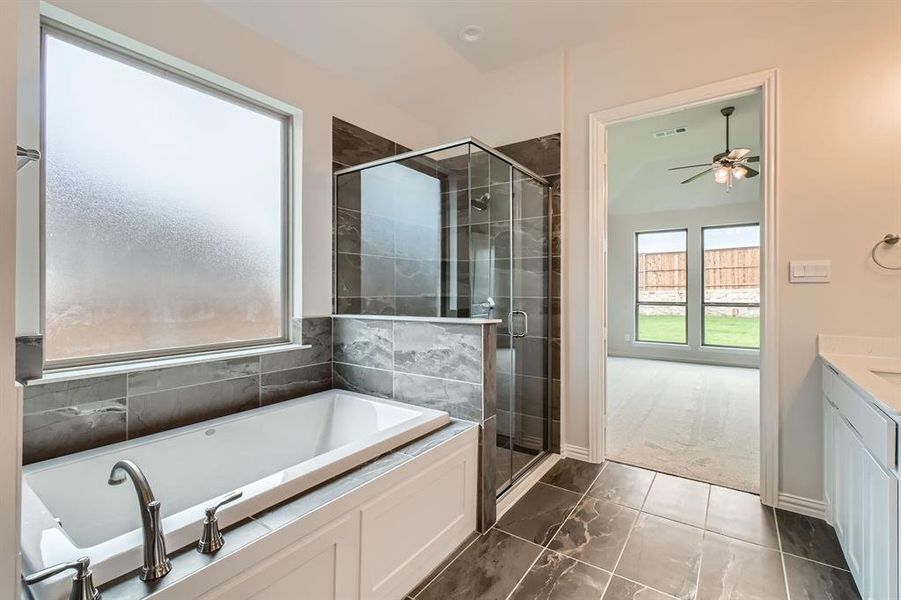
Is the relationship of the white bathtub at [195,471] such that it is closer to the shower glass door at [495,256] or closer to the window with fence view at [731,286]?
the shower glass door at [495,256]

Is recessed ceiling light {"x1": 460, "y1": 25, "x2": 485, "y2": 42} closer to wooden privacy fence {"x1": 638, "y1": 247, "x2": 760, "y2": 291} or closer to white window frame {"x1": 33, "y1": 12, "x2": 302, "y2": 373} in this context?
white window frame {"x1": 33, "y1": 12, "x2": 302, "y2": 373}

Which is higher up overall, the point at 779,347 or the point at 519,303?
the point at 519,303

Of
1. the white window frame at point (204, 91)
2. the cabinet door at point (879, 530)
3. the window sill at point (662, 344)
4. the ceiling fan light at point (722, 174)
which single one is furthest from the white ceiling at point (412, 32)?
the window sill at point (662, 344)

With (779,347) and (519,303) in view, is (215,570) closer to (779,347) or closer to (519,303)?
(519,303)

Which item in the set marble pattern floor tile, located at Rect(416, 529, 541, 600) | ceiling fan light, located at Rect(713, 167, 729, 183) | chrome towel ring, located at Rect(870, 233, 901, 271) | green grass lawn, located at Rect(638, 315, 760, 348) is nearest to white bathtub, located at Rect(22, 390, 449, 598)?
marble pattern floor tile, located at Rect(416, 529, 541, 600)

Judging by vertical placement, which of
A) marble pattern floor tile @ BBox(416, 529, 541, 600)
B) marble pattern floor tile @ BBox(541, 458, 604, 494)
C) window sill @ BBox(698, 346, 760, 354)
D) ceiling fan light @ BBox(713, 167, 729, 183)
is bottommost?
marble pattern floor tile @ BBox(416, 529, 541, 600)

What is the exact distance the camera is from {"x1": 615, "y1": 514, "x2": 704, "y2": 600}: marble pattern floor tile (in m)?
1.69

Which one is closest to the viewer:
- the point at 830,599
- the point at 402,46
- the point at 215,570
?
the point at 215,570

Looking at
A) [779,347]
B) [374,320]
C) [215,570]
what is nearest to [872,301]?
[779,347]

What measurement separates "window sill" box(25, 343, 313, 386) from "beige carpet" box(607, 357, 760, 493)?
2.52 m

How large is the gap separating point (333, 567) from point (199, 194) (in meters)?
1.96

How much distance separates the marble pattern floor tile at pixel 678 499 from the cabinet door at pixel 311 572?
171cm

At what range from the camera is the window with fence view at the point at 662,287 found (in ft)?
22.8

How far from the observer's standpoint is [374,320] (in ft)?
8.16
